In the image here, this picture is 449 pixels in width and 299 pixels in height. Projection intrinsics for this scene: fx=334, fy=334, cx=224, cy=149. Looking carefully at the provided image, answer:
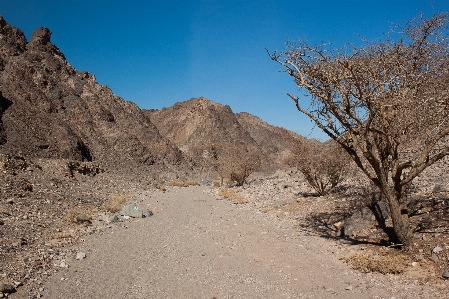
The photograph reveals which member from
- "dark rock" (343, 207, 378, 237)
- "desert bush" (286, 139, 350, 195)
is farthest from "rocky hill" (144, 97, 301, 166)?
"dark rock" (343, 207, 378, 237)

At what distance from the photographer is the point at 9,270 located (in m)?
5.93

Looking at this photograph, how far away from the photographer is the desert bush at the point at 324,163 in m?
13.2

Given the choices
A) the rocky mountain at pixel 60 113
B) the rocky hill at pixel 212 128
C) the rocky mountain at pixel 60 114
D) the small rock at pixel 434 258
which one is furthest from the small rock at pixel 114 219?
the rocky hill at pixel 212 128

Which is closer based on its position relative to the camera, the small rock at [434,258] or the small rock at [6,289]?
the small rock at [6,289]

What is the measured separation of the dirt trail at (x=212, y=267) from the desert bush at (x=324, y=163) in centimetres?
396

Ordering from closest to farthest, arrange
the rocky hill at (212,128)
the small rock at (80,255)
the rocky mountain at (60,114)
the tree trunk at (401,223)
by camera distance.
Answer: the tree trunk at (401,223), the small rock at (80,255), the rocky mountain at (60,114), the rocky hill at (212,128)

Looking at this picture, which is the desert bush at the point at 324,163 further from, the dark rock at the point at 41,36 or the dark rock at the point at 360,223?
the dark rock at the point at 41,36

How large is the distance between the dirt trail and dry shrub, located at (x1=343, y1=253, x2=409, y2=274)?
0.15 m

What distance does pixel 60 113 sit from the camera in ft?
102

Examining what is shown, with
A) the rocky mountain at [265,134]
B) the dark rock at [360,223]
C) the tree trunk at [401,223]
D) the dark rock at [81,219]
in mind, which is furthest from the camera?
the rocky mountain at [265,134]

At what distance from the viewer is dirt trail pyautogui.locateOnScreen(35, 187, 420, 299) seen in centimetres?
536

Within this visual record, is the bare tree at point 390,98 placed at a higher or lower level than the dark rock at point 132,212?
higher

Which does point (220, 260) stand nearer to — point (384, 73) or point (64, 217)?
point (384, 73)

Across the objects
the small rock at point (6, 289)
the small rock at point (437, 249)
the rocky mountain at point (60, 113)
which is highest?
the rocky mountain at point (60, 113)
